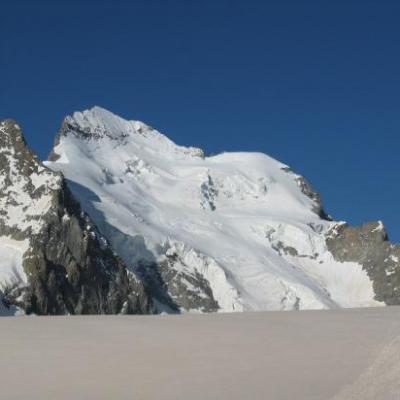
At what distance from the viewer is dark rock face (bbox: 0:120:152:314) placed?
102 metres

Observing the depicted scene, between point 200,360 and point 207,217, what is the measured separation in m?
128

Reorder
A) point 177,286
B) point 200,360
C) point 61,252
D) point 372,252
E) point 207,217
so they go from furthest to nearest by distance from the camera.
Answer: point 372,252
point 207,217
point 177,286
point 61,252
point 200,360

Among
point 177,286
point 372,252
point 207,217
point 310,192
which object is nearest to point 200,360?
point 177,286

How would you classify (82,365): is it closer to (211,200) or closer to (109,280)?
(109,280)

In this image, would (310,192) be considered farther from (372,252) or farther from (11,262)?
(11,262)

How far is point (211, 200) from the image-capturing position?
145250 mm

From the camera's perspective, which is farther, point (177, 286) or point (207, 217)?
point (207, 217)

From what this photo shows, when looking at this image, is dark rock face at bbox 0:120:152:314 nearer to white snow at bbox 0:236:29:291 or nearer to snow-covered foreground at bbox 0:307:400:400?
white snow at bbox 0:236:29:291

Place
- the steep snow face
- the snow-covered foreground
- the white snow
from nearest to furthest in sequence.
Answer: the snow-covered foreground < the white snow < the steep snow face

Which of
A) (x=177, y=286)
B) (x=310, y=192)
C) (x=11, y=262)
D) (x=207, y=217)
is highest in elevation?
(x=310, y=192)

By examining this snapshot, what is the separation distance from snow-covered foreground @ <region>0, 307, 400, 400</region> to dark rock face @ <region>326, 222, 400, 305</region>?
439 ft

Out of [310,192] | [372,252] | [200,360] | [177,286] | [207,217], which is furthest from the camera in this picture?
[310,192]

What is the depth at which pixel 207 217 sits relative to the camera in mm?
139125

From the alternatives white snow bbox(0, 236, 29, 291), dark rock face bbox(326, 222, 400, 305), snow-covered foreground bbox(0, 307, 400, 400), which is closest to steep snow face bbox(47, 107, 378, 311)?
dark rock face bbox(326, 222, 400, 305)
